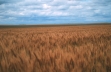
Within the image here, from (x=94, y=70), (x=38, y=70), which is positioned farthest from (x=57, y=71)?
(x=94, y=70)

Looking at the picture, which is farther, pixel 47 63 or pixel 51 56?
pixel 51 56

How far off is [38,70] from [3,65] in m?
0.54

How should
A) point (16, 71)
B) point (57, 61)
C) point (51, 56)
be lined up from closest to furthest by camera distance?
point (16, 71) → point (57, 61) → point (51, 56)

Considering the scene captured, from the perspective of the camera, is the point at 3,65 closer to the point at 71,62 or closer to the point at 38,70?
the point at 38,70

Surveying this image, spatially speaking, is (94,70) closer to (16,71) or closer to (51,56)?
(51,56)

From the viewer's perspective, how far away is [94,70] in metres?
1.79

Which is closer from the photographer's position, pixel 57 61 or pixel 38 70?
pixel 38 70

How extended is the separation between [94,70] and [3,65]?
1.24m

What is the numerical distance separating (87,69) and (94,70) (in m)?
0.09

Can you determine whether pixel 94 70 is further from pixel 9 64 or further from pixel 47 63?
pixel 9 64

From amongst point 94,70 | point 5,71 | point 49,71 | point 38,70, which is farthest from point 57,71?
point 5,71

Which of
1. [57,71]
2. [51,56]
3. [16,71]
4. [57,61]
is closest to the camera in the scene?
[57,71]

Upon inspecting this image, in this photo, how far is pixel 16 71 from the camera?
178cm

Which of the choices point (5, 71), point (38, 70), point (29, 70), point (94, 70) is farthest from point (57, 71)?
point (5, 71)
